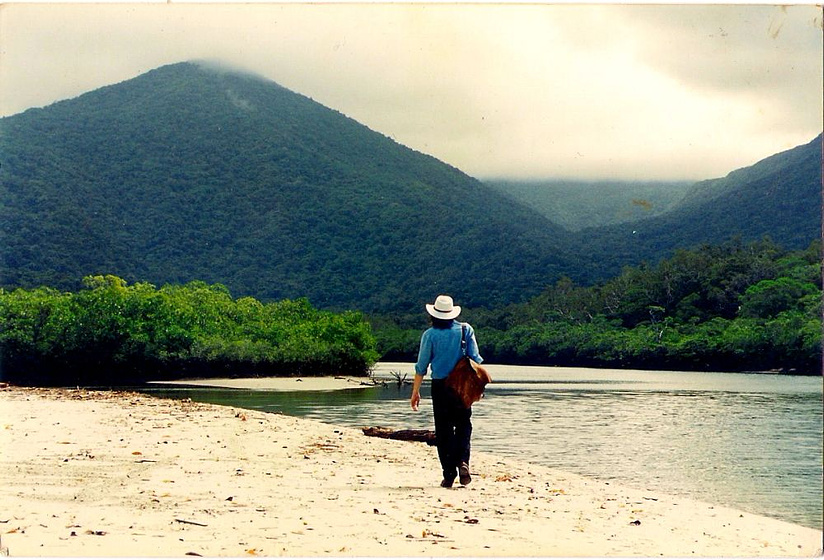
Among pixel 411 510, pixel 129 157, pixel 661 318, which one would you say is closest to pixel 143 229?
pixel 129 157

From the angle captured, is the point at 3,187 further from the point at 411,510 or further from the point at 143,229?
the point at 411,510

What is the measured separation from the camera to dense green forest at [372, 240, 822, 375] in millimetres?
59375

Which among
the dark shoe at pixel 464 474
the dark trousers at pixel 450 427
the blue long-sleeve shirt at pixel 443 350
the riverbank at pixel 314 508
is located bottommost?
the riverbank at pixel 314 508

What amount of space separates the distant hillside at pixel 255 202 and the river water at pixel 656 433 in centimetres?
4444

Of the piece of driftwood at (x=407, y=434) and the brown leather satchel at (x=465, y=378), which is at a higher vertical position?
the brown leather satchel at (x=465, y=378)

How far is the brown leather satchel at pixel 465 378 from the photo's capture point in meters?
8.27

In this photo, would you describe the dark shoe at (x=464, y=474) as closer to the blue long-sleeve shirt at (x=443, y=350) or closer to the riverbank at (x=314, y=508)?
the riverbank at (x=314, y=508)

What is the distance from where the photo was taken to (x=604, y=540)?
665cm

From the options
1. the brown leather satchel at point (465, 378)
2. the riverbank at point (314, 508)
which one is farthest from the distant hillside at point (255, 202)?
the brown leather satchel at point (465, 378)

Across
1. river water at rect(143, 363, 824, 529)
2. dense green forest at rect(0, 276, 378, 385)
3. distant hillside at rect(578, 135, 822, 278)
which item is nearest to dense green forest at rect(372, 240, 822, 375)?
distant hillside at rect(578, 135, 822, 278)

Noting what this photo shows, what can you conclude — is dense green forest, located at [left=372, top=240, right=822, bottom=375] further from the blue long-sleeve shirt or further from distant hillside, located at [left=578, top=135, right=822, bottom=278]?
the blue long-sleeve shirt

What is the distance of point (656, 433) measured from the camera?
20.6 metres

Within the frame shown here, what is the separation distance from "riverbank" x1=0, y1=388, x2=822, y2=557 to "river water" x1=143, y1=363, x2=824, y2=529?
83.7 inches

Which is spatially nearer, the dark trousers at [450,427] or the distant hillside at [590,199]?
the dark trousers at [450,427]
